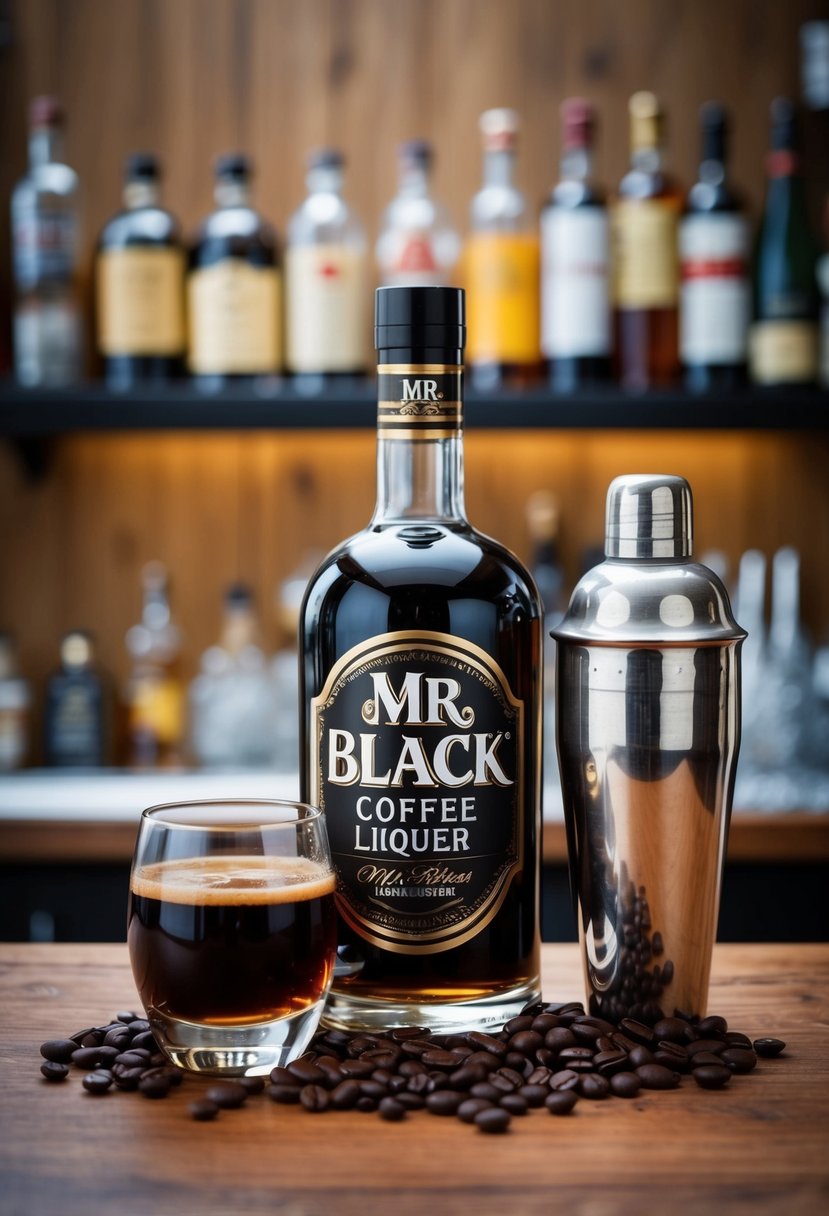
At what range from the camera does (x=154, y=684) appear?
2238 millimetres

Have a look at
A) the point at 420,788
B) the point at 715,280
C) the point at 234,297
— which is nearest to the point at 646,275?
the point at 715,280

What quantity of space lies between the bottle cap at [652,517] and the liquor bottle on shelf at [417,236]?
4.30 ft

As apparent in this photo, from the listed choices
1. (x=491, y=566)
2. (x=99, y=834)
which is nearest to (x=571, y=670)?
(x=491, y=566)

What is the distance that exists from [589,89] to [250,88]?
1.73 ft

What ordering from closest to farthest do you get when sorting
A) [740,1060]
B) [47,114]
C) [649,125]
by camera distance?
1. [740,1060]
2. [649,125]
3. [47,114]

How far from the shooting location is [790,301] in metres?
2.05

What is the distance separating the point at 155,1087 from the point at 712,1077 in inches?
10.4

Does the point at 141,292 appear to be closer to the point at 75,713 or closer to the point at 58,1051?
the point at 75,713

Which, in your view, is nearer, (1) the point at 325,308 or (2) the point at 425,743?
(2) the point at 425,743

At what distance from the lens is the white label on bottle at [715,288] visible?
6.58ft

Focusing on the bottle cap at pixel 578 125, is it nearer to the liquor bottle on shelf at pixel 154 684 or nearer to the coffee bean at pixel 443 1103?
the liquor bottle on shelf at pixel 154 684

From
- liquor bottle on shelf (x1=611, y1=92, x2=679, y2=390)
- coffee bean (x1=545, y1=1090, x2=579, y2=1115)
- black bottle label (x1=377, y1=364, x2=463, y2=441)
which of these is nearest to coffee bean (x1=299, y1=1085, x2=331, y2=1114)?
coffee bean (x1=545, y1=1090, x2=579, y2=1115)

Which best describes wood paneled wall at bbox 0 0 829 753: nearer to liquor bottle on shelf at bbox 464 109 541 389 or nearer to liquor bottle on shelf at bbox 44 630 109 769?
liquor bottle on shelf at bbox 44 630 109 769

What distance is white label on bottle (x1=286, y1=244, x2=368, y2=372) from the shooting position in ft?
6.57
